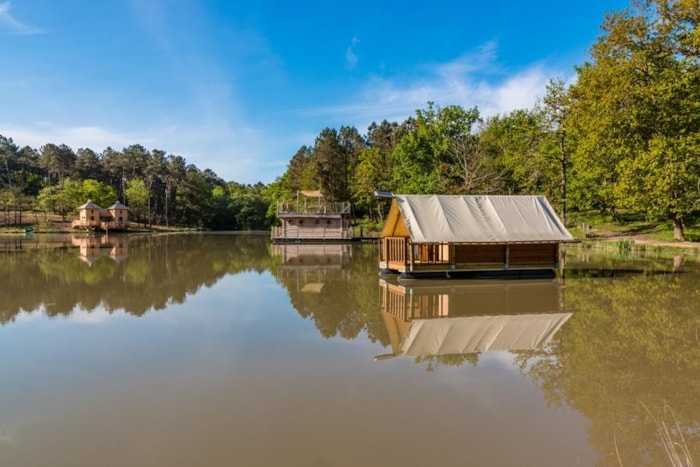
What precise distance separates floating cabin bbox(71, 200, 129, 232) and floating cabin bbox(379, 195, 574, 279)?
2226 inches

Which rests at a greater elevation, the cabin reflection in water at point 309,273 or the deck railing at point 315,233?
the deck railing at point 315,233

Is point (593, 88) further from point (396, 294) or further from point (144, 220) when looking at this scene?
point (144, 220)

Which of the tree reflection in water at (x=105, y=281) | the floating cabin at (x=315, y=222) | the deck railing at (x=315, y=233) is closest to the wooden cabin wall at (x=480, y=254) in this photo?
the tree reflection in water at (x=105, y=281)

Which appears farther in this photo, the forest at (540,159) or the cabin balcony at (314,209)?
the cabin balcony at (314,209)

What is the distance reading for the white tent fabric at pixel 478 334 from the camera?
793cm

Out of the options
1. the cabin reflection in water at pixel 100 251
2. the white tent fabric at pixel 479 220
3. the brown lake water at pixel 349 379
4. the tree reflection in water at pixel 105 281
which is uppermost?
the white tent fabric at pixel 479 220

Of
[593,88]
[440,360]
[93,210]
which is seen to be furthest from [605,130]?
[93,210]

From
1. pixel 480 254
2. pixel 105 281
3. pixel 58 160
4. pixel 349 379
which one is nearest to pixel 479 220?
pixel 480 254

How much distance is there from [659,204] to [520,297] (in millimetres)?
20144

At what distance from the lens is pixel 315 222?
4509 centimetres

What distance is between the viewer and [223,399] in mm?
5598

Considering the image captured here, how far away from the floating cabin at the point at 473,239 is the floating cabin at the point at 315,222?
25.9 meters

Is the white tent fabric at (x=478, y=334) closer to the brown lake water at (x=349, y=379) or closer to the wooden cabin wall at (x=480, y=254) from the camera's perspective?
the brown lake water at (x=349, y=379)

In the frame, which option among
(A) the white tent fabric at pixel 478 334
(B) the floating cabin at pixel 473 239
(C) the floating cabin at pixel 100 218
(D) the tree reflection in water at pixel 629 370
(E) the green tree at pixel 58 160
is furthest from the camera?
(E) the green tree at pixel 58 160
